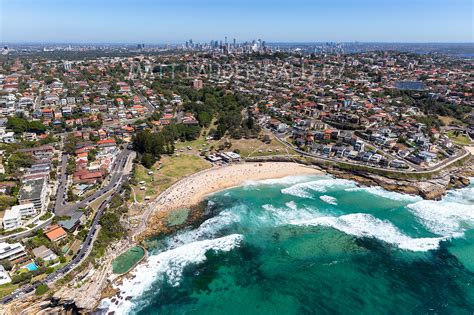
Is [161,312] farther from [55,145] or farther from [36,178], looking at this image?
[55,145]

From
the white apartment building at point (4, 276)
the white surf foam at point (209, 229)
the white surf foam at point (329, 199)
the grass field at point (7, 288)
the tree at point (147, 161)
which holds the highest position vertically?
the tree at point (147, 161)

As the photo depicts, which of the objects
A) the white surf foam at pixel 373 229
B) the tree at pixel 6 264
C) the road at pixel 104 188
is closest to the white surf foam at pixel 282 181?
the white surf foam at pixel 373 229

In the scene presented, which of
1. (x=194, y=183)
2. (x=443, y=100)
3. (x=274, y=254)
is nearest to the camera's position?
(x=274, y=254)

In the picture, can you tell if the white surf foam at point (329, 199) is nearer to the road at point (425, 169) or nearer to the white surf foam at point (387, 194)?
the white surf foam at point (387, 194)

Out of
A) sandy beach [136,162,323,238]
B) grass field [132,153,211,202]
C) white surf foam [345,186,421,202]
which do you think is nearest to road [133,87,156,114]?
grass field [132,153,211,202]

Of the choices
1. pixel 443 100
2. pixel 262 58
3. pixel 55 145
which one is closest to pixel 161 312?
pixel 55 145
